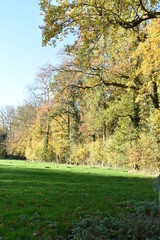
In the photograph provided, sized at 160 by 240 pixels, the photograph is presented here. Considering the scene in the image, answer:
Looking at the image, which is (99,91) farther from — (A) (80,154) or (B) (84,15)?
(B) (84,15)

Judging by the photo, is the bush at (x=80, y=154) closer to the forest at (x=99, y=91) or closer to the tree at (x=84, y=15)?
the forest at (x=99, y=91)

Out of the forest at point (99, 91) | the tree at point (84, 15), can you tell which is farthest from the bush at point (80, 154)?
the tree at point (84, 15)

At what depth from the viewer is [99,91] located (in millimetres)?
29625

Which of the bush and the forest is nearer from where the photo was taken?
the forest

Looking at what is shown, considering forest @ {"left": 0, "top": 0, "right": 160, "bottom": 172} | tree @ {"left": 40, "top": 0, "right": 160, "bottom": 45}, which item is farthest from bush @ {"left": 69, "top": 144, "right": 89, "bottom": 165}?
tree @ {"left": 40, "top": 0, "right": 160, "bottom": 45}

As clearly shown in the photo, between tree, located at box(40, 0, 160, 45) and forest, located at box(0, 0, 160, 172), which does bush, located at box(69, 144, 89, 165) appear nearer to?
forest, located at box(0, 0, 160, 172)

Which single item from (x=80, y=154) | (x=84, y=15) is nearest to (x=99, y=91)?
(x=80, y=154)

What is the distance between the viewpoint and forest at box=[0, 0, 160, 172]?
855cm

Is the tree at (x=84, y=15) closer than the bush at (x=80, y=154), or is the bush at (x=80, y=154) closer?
the tree at (x=84, y=15)

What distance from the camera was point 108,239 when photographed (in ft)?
13.9

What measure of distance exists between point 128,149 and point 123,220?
2181cm

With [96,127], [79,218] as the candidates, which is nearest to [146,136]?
[96,127]

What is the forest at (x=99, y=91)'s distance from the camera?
855cm

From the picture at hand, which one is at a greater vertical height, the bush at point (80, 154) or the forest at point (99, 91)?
the forest at point (99, 91)
